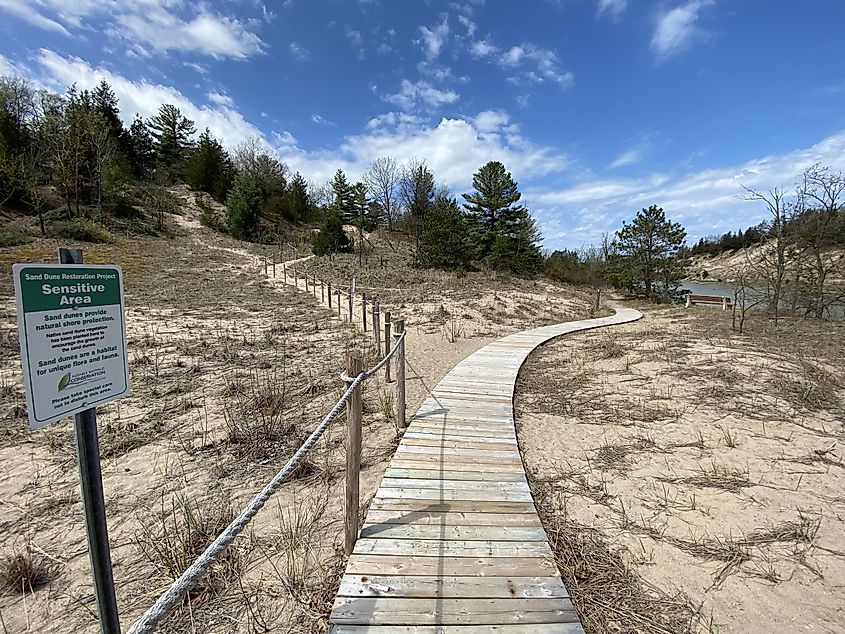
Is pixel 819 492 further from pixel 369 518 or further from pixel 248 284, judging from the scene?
pixel 248 284

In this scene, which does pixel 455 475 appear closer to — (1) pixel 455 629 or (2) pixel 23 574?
(1) pixel 455 629

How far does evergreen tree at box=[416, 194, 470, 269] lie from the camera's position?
24834 mm

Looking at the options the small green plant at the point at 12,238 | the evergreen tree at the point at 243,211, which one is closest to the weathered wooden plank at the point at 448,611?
the small green plant at the point at 12,238

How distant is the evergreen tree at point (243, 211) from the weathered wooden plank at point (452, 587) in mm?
42157

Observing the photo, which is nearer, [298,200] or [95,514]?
[95,514]

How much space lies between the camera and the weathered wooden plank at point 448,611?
2225mm

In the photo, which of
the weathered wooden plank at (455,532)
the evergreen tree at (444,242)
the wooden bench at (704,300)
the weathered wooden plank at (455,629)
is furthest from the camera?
the evergreen tree at (444,242)

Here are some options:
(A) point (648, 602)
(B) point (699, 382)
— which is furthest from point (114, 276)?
(B) point (699, 382)

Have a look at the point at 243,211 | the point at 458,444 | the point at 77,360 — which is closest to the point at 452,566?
the point at 458,444

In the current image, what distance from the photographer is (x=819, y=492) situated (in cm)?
386

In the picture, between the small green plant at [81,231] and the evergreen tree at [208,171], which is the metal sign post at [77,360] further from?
the evergreen tree at [208,171]

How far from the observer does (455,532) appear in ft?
9.87

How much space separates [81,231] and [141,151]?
27661 millimetres

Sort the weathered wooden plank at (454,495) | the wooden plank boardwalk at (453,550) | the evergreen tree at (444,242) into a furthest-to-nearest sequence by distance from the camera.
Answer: the evergreen tree at (444,242)
the weathered wooden plank at (454,495)
the wooden plank boardwalk at (453,550)
